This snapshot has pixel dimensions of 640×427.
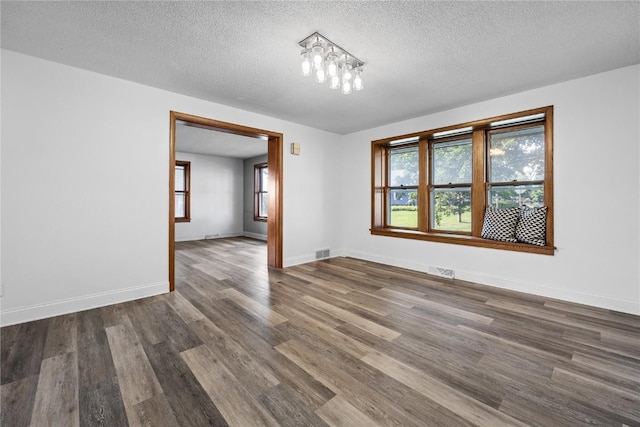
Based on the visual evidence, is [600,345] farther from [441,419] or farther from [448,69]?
[448,69]

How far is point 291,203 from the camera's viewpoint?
15.3 feet

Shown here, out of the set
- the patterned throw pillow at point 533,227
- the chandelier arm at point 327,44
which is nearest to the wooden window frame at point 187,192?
the chandelier arm at point 327,44

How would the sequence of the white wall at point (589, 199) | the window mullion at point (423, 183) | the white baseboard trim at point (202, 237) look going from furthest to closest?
the white baseboard trim at point (202, 237) < the window mullion at point (423, 183) < the white wall at point (589, 199)

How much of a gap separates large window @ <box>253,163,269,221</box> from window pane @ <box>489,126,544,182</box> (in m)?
6.11

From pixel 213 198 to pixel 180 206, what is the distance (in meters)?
0.97

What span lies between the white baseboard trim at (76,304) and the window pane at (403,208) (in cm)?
384

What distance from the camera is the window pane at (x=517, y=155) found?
3.39 m

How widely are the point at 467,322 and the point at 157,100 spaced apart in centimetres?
417

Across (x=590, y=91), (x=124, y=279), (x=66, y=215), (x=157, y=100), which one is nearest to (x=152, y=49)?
(x=157, y=100)

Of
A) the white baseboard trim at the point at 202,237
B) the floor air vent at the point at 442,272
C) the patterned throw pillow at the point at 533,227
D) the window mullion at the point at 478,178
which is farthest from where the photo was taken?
the white baseboard trim at the point at 202,237

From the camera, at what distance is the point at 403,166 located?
4.86 meters

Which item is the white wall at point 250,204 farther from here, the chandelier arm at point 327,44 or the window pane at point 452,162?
→ the chandelier arm at point 327,44

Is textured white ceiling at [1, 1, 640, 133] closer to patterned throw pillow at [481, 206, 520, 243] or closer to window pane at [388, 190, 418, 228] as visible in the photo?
patterned throw pillow at [481, 206, 520, 243]

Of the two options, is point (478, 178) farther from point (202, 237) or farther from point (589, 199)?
point (202, 237)
